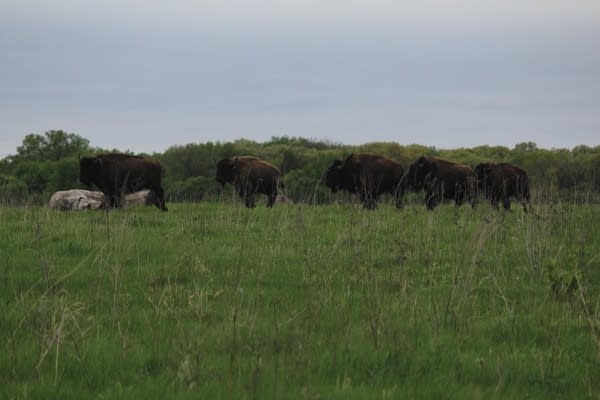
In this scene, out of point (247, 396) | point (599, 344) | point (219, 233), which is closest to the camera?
point (247, 396)

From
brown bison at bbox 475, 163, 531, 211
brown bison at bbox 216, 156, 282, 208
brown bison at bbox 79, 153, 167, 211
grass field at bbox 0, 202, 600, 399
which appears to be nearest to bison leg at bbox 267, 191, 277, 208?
brown bison at bbox 216, 156, 282, 208

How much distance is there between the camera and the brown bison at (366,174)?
23.4 meters

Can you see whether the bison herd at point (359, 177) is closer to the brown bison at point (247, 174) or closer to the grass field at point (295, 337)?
the brown bison at point (247, 174)

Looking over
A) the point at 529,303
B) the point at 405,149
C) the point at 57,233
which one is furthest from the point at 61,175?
the point at 529,303

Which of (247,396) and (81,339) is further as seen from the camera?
(81,339)

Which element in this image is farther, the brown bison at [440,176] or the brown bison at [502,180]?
the brown bison at [440,176]

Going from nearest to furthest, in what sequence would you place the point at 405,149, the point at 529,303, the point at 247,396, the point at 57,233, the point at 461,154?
1. the point at 247,396
2. the point at 529,303
3. the point at 57,233
4. the point at 461,154
5. the point at 405,149

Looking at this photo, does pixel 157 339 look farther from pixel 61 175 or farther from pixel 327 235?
pixel 61 175

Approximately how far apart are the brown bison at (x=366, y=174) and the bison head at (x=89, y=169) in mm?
7719

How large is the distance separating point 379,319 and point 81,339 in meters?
2.31

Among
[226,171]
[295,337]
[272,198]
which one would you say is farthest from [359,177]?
[295,337]

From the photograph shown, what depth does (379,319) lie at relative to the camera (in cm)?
517

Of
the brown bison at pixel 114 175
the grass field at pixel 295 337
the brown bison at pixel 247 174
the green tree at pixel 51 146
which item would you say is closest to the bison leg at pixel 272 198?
the brown bison at pixel 247 174

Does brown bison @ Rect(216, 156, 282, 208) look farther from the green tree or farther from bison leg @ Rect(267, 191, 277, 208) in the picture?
the green tree
